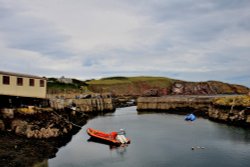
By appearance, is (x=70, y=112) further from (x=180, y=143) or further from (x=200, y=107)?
(x=200, y=107)

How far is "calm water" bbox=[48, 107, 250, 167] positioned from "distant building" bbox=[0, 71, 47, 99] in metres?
10.8

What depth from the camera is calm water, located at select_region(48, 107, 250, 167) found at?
41.4m

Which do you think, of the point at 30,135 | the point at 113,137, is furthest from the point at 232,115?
the point at 30,135

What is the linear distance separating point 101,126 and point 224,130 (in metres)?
27.2

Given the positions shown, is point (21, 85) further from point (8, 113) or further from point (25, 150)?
point (25, 150)

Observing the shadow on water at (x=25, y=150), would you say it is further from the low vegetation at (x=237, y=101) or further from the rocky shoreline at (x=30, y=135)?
the low vegetation at (x=237, y=101)

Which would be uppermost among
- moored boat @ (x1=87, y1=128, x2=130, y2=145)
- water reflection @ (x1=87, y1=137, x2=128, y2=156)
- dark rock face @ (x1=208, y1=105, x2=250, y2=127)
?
dark rock face @ (x1=208, y1=105, x2=250, y2=127)

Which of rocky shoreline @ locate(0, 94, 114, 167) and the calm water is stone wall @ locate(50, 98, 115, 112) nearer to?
the calm water

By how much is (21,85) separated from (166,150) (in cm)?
2590

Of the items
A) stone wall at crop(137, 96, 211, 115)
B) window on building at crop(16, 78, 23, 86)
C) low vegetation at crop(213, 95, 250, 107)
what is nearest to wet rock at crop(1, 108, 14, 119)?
window on building at crop(16, 78, 23, 86)

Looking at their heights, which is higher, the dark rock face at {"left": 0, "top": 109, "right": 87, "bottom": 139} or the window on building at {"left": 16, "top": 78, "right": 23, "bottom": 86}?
the window on building at {"left": 16, "top": 78, "right": 23, "bottom": 86}

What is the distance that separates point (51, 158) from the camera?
137 feet

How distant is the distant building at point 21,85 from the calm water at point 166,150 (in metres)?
10.8

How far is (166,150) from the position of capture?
48312 mm
